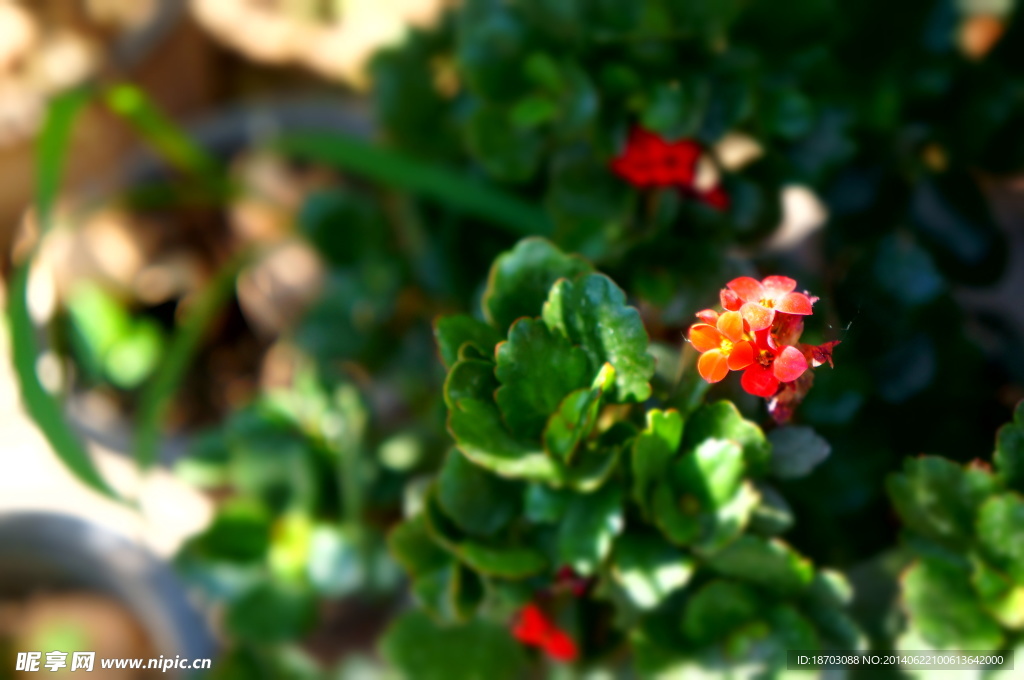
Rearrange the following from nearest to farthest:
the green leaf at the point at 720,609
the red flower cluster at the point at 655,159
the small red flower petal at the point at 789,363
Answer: the small red flower petal at the point at 789,363, the green leaf at the point at 720,609, the red flower cluster at the point at 655,159

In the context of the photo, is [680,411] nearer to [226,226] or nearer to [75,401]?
[75,401]

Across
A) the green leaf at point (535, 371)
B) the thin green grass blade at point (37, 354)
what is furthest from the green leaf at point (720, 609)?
the thin green grass blade at point (37, 354)

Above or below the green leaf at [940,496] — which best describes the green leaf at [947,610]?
below

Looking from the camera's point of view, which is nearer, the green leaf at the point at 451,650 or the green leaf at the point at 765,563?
the green leaf at the point at 765,563

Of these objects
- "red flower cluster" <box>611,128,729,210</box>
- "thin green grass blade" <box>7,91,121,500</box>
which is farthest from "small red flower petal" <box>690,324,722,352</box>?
"thin green grass blade" <box>7,91,121,500</box>

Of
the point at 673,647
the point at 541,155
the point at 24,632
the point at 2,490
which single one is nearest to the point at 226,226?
the point at 2,490

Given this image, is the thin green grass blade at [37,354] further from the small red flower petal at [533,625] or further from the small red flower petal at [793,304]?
the small red flower petal at [793,304]
